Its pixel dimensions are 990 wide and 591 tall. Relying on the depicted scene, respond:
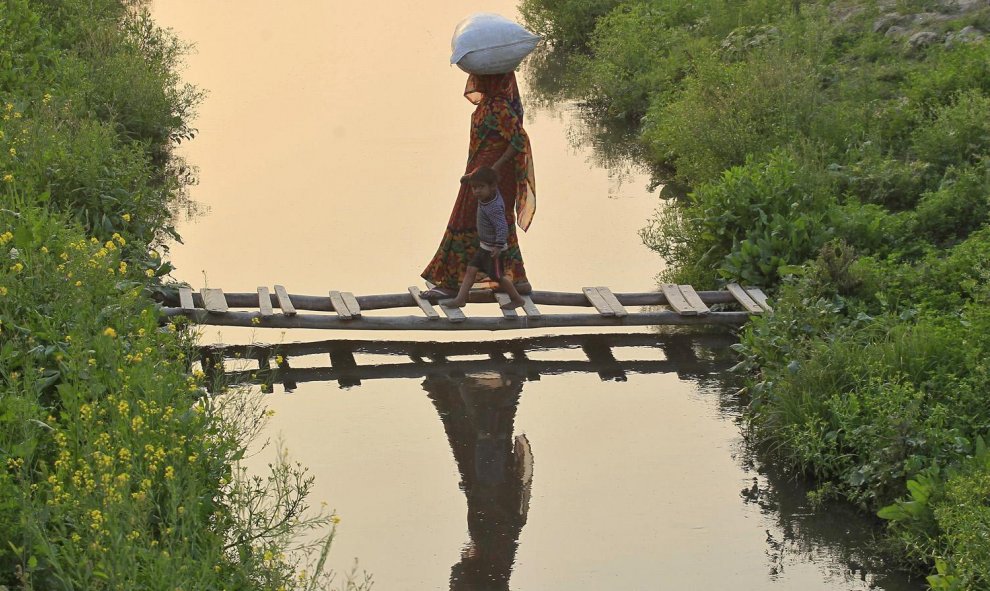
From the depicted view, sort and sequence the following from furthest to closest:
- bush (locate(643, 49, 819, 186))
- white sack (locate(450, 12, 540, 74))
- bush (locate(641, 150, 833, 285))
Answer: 1. bush (locate(643, 49, 819, 186))
2. bush (locate(641, 150, 833, 285))
3. white sack (locate(450, 12, 540, 74))

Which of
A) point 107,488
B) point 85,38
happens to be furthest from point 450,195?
point 107,488

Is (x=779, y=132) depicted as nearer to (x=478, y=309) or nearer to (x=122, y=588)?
(x=478, y=309)

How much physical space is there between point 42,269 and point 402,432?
229cm

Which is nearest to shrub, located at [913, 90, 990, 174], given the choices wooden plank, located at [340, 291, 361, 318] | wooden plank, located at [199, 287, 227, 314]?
wooden plank, located at [340, 291, 361, 318]

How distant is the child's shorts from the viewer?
9.26 metres

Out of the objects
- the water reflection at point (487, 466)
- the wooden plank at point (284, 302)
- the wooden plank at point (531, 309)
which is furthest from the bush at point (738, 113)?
the wooden plank at point (284, 302)

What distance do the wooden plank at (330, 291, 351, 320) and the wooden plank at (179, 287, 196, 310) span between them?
0.90m

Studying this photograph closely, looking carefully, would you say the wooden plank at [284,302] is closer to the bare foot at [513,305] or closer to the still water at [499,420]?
the still water at [499,420]

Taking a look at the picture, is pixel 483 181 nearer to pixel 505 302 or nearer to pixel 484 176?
pixel 484 176

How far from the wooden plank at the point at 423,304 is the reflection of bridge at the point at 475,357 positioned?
11.3 inches

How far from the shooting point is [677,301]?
31.1 ft

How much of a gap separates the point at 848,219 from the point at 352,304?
349 centimetres

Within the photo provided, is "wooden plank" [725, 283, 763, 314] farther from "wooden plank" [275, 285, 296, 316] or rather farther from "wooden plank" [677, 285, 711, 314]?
"wooden plank" [275, 285, 296, 316]

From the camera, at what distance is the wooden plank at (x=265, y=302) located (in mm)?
9047
